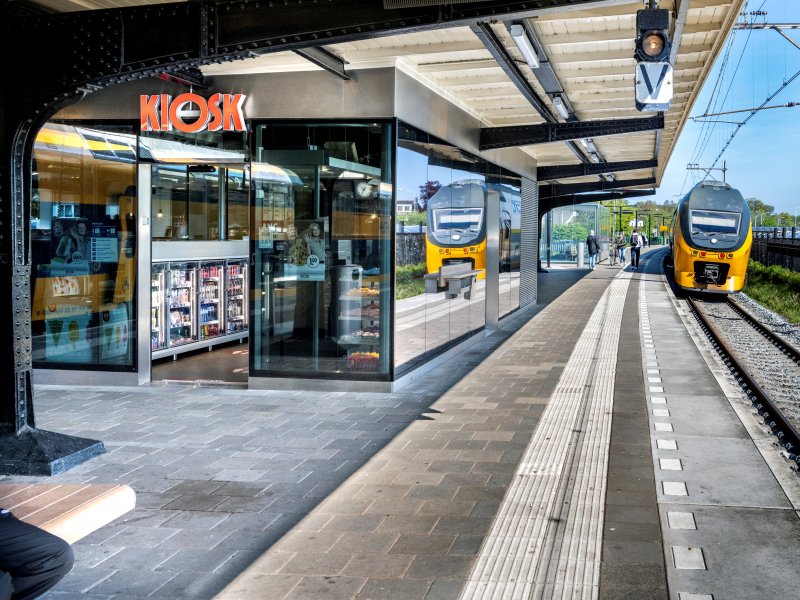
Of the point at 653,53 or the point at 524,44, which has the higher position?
the point at 524,44

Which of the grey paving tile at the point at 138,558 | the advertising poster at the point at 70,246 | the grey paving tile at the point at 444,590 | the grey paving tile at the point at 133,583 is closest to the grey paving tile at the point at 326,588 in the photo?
the grey paving tile at the point at 444,590

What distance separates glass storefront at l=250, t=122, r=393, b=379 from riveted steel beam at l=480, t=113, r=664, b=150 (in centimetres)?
471

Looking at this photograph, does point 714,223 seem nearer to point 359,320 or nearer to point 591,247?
point 359,320

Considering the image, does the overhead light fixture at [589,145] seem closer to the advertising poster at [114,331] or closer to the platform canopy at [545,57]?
the platform canopy at [545,57]

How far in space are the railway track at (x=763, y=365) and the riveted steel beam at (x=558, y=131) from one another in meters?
3.48

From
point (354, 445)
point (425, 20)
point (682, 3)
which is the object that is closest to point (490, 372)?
point (354, 445)

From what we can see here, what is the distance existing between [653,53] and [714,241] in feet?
62.9

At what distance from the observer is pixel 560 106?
11617mm

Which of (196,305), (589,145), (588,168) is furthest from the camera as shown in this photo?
(588,168)

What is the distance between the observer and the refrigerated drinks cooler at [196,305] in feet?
36.8

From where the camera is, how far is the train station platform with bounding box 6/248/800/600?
13.8 feet

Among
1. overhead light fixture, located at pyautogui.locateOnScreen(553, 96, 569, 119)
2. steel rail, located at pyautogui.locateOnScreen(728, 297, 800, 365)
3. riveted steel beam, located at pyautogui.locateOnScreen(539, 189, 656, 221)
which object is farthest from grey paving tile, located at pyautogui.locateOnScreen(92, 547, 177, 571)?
riveted steel beam, located at pyautogui.locateOnScreen(539, 189, 656, 221)

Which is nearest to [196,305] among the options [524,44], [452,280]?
[452,280]

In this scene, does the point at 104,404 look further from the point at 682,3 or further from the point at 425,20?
the point at 682,3
